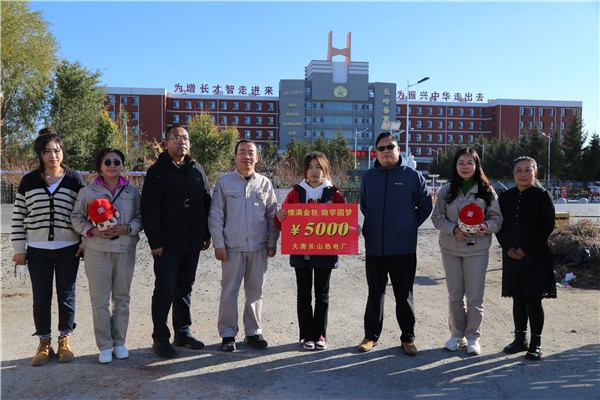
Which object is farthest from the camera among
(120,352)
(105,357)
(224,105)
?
(224,105)

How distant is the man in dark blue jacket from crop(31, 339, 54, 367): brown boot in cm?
303

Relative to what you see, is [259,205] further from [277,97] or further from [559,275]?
[277,97]

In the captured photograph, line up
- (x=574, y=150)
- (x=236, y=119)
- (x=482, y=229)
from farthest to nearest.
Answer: (x=236, y=119), (x=574, y=150), (x=482, y=229)

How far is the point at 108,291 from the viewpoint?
4344 millimetres

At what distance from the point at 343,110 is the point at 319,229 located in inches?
3088

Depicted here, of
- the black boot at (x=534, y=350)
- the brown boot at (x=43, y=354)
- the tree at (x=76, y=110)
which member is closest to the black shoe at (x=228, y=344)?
the brown boot at (x=43, y=354)

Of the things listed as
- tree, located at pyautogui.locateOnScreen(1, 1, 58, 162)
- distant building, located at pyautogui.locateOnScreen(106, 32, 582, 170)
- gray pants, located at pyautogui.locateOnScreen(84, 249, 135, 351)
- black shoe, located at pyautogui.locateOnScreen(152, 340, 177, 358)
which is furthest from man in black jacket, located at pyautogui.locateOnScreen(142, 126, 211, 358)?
distant building, located at pyautogui.locateOnScreen(106, 32, 582, 170)

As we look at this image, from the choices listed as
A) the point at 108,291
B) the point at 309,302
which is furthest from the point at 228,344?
the point at 108,291

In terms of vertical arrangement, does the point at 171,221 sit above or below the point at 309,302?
above

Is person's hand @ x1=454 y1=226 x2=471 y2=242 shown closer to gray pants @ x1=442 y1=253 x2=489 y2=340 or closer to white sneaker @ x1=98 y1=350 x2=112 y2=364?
gray pants @ x1=442 y1=253 x2=489 y2=340

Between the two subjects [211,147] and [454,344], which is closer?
[454,344]

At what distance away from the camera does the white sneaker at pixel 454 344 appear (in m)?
4.58

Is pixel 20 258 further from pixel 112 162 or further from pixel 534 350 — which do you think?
pixel 534 350

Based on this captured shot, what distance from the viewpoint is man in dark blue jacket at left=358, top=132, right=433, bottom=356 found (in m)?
4.55
